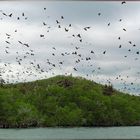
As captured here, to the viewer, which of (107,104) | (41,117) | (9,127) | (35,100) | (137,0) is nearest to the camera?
(137,0)

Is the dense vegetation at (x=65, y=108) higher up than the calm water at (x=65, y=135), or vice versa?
the dense vegetation at (x=65, y=108)

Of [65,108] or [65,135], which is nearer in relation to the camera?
[65,135]

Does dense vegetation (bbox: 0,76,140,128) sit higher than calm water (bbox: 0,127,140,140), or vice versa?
dense vegetation (bbox: 0,76,140,128)

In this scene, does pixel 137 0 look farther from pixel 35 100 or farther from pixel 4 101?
pixel 35 100

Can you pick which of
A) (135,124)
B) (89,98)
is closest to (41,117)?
(89,98)

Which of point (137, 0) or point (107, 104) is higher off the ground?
point (107, 104)

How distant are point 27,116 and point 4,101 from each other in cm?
984

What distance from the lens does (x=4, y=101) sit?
157m

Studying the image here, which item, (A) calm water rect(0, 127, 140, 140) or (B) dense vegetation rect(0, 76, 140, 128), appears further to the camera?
(B) dense vegetation rect(0, 76, 140, 128)

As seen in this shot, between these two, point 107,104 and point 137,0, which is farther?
point 107,104

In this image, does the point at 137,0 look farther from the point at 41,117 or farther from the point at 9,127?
the point at 41,117

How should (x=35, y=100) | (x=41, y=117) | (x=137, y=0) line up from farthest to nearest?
(x=35, y=100) < (x=41, y=117) < (x=137, y=0)

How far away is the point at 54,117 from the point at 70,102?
11849 millimetres

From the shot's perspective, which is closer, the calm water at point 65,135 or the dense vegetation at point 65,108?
the calm water at point 65,135
